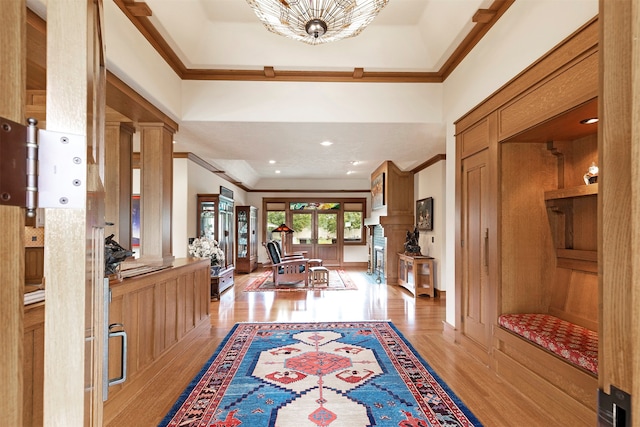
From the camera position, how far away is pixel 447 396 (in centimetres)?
255

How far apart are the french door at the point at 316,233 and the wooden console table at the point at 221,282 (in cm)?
423

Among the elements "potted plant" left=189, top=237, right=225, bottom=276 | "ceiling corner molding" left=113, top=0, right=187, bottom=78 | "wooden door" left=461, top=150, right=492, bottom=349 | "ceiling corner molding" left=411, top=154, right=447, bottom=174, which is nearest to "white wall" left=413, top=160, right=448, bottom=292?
"ceiling corner molding" left=411, top=154, right=447, bottom=174

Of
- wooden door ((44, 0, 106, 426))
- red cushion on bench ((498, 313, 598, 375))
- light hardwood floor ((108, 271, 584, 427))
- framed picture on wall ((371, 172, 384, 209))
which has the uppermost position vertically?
framed picture on wall ((371, 172, 384, 209))

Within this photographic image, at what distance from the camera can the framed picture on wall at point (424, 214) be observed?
21.8 feet

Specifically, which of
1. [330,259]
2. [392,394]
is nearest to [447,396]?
[392,394]

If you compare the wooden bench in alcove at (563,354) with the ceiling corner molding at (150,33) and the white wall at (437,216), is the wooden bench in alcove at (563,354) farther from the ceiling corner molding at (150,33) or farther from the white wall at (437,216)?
the ceiling corner molding at (150,33)

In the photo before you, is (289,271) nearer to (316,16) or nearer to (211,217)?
(211,217)

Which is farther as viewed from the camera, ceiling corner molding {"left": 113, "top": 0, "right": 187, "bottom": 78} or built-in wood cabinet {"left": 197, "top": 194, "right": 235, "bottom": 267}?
built-in wood cabinet {"left": 197, "top": 194, "right": 235, "bottom": 267}

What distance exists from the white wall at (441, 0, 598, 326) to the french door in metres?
7.28

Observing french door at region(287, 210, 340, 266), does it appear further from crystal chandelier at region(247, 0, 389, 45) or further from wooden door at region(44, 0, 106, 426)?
wooden door at region(44, 0, 106, 426)

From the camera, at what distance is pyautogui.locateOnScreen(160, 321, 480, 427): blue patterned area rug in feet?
7.45

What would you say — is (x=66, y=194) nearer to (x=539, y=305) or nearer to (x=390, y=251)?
(x=539, y=305)

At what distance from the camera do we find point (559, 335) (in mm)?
2402

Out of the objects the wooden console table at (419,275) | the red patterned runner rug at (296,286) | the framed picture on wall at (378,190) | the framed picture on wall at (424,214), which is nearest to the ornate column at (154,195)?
the red patterned runner rug at (296,286)
